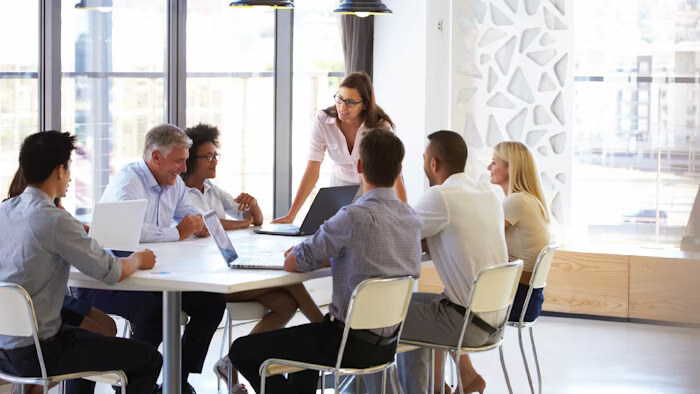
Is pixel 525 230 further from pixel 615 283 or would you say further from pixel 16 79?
pixel 16 79

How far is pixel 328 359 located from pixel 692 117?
4242 mm

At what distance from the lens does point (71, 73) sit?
5.00 meters

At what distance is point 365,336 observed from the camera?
3.16 m

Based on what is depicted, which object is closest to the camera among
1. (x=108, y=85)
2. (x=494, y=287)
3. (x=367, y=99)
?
(x=494, y=287)

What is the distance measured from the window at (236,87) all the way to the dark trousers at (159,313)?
2095mm

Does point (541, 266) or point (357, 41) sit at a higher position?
point (357, 41)

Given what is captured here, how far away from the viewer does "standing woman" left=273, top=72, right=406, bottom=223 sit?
15.0 ft

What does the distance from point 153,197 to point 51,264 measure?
1141mm

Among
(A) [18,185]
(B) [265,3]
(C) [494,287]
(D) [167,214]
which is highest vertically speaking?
(B) [265,3]

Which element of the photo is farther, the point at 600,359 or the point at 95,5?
the point at 600,359

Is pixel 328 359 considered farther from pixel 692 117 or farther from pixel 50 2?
pixel 692 117

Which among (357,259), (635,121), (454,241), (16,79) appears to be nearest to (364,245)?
(357,259)

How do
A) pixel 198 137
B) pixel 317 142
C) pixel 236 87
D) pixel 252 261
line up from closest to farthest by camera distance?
pixel 252 261
pixel 198 137
pixel 317 142
pixel 236 87

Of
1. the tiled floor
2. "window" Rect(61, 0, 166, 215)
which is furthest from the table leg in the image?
"window" Rect(61, 0, 166, 215)
